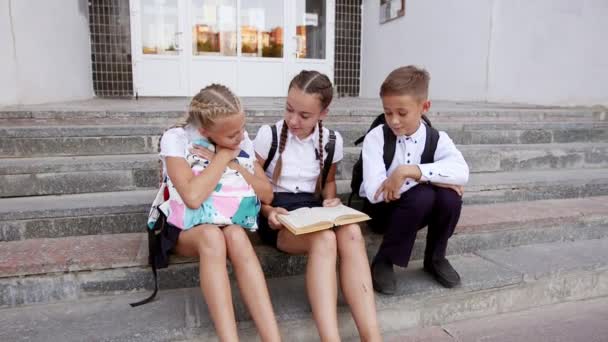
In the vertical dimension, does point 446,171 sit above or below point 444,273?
above

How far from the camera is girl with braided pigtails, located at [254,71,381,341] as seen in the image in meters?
1.55

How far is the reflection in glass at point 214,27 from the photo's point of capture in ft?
21.8

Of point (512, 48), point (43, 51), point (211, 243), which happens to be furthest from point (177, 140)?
point (512, 48)

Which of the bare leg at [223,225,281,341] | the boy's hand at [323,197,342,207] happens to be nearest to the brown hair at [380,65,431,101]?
the boy's hand at [323,197,342,207]

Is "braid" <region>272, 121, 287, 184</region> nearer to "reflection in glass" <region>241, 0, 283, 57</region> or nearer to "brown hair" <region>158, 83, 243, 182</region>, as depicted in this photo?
"brown hair" <region>158, 83, 243, 182</region>

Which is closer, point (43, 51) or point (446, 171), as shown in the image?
point (446, 171)

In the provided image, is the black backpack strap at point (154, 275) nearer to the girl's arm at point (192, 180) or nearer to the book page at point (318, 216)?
the girl's arm at point (192, 180)

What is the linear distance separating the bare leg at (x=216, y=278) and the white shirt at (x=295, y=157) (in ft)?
1.68

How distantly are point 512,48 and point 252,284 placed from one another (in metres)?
5.12

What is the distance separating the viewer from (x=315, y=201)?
2.02m

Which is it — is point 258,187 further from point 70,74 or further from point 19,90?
point 70,74

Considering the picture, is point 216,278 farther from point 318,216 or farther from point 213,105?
point 213,105

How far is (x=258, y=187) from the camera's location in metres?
1.77

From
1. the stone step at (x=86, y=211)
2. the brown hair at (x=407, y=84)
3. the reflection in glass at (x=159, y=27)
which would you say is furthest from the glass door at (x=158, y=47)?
the brown hair at (x=407, y=84)
